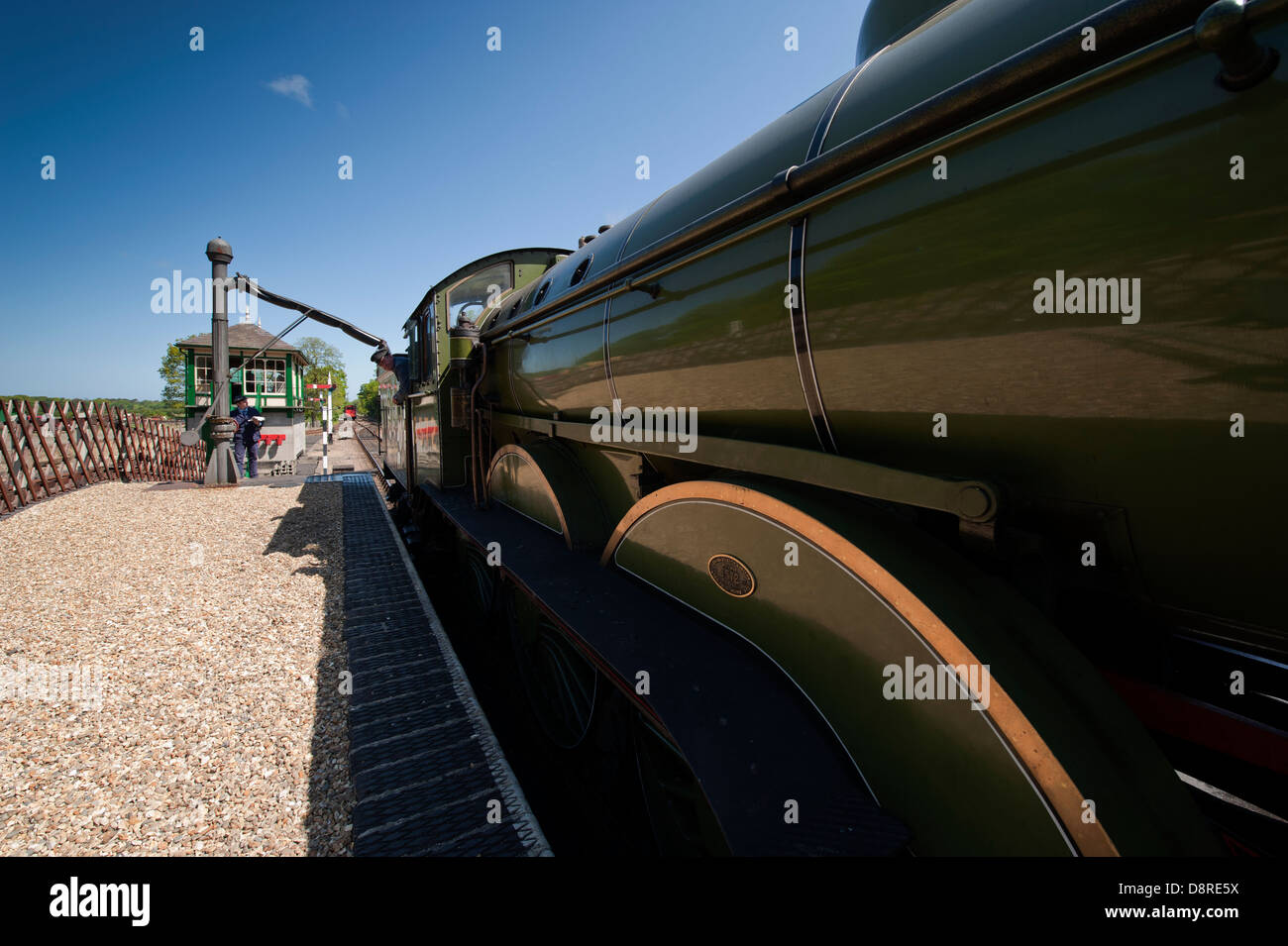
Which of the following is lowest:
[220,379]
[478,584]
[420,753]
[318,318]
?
[420,753]

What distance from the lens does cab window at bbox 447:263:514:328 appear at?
5.95 metres

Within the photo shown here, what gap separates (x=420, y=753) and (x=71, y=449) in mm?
13840

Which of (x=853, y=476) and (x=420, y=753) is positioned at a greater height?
(x=853, y=476)

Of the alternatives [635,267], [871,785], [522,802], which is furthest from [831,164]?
[522,802]

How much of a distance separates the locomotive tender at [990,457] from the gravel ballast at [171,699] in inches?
85.0

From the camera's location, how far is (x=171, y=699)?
144 inches

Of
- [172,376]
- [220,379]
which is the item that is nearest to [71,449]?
[220,379]

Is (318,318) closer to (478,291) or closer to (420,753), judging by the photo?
(478,291)

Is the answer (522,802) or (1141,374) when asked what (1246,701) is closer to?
(1141,374)

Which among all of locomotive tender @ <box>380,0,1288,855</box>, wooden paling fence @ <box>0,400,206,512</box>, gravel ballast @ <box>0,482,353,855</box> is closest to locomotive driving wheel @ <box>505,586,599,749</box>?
locomotive tender @ <box>380,0,1288,855</box>

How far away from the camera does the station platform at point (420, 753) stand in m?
→ 2.54

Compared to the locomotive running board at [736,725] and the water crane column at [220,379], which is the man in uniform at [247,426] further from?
the locomotive running board at [736,725]

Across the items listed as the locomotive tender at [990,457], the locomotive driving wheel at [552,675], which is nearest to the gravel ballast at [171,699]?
the locomotive driving wheel at [552,675]
